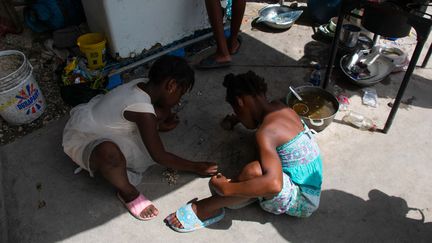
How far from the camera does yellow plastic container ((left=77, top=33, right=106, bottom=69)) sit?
2.85 metres

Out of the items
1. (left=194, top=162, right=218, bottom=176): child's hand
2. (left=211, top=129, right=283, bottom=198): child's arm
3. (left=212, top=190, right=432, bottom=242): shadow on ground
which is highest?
(left=211, top=129, right=283, bottom=198): child's arm

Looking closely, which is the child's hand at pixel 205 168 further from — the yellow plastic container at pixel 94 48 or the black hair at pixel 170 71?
the yellow plastic container at pixel 94 48

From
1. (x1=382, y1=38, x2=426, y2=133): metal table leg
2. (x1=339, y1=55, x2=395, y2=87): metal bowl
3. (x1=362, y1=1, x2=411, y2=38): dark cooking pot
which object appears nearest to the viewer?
(x1=382, y1=38, x2=426, y2=133): metal table leg

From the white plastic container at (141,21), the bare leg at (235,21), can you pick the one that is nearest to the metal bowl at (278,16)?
the bare leg at (235,21)

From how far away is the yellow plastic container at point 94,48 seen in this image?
9.35 ft

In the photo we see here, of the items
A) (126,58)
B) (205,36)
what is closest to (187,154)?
(126,58)

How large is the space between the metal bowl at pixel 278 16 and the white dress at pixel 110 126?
2134 mm

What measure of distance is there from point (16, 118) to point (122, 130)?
1.08 m

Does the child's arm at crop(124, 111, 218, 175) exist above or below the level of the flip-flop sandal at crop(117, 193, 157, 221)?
above

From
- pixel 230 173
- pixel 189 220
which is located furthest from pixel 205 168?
pixel 189 220

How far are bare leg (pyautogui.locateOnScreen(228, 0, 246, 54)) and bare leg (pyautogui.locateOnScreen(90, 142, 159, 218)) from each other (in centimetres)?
188

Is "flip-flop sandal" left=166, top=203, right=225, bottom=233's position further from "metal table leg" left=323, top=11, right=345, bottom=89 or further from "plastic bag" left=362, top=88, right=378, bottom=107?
"plastic bag" left=362, top=88, right=378, bottom=107

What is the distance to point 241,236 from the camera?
198cm

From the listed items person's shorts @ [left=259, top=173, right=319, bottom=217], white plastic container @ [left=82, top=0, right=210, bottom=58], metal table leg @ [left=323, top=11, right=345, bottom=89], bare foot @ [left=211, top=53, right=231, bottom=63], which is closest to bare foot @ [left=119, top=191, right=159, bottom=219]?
person's shorts @ [left=259, top=173, right=319, bottom=217]
